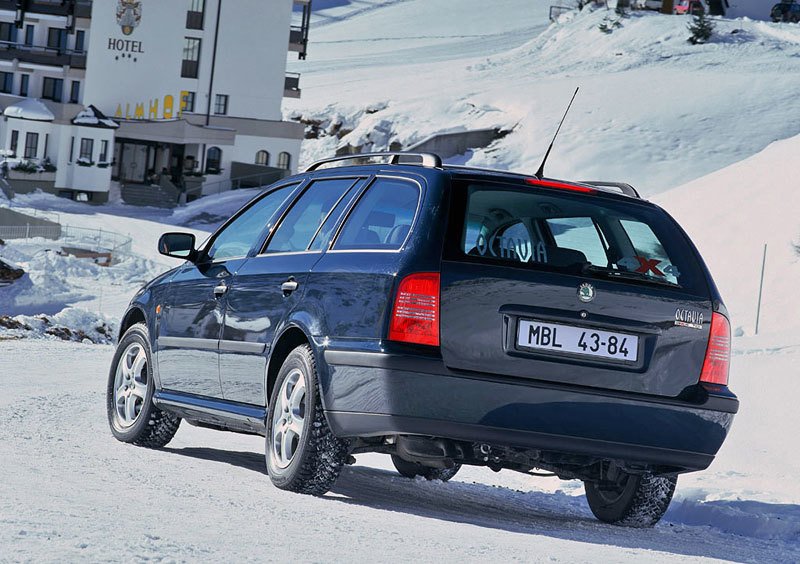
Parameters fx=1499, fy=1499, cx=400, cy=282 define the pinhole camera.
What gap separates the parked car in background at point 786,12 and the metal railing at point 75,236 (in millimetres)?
70792

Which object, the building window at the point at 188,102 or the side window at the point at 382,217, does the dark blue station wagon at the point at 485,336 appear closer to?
the side window at the point at 382,217

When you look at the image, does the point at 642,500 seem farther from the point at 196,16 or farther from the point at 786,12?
the point at 786,12


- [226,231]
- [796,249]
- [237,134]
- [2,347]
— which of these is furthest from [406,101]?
[226,231]

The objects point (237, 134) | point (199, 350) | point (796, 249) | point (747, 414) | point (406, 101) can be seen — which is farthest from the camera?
point (406, 101)

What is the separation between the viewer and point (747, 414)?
13.1 meters

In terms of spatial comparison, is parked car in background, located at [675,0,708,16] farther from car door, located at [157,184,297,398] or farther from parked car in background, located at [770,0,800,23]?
car door, located at [157,184,297,398]

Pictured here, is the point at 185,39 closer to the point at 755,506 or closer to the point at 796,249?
the point at 796,249

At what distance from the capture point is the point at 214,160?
2849 inches

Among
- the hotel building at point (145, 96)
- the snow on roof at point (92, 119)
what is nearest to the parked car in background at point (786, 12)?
the hotel building at point (145, 96)

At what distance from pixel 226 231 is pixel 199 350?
0.88 meters

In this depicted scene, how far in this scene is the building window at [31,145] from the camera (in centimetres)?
6650

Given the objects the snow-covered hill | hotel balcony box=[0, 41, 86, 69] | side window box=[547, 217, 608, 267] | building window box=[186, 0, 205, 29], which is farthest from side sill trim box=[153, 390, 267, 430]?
building window box=[186, 0, 205, 29]

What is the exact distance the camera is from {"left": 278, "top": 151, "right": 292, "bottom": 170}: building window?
75.8 metres

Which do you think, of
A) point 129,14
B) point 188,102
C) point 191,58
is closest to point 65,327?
point 129,14
